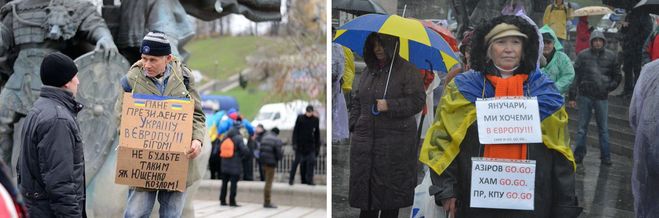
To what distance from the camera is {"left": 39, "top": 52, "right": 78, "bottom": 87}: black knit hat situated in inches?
314

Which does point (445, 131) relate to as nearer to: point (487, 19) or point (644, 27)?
point (487, 19)

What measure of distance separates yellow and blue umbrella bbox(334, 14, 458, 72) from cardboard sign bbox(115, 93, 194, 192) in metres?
1.45

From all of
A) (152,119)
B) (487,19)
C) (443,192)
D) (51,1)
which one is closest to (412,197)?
(443,192)

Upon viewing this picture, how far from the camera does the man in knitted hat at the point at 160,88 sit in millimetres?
8719

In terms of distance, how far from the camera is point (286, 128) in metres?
38.8

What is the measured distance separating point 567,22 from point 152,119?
2677 mm

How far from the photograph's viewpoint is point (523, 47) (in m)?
9.08

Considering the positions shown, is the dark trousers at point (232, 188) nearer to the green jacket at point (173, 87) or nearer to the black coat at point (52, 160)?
the green jacket at point (173, 87)

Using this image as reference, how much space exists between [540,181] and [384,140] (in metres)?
1.26

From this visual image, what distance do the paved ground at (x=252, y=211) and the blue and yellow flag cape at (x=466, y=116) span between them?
7.85m

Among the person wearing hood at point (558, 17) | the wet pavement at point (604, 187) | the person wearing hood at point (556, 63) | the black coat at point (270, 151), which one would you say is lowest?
the black coat at point (270, 151)

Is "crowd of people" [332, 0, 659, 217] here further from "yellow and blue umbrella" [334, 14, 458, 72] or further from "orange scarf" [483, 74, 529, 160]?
"yellow and blue umbrella" [334, 14, 458, 72]

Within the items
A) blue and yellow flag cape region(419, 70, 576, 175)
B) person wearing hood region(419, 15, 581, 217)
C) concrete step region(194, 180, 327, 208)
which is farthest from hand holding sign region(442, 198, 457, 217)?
concrete step region(194, 180, 327, 208)

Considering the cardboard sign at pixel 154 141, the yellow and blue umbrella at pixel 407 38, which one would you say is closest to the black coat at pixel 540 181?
the yellow and blue umbrella at pixel 407 38
